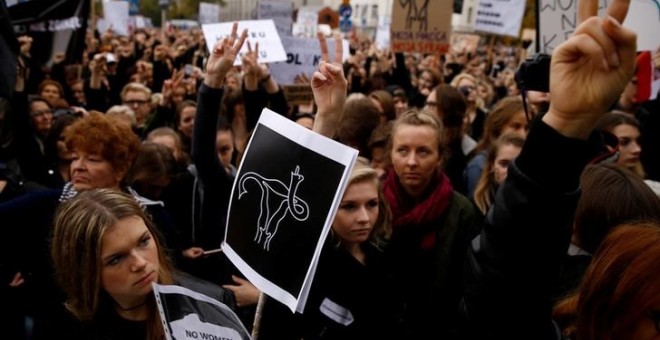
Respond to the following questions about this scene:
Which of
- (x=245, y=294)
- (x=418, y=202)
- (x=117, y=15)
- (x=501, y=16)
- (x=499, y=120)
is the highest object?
(x=501, y=16)

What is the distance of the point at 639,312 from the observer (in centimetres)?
121

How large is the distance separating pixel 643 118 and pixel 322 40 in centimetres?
374

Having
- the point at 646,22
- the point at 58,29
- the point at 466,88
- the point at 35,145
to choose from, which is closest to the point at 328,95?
the point at 646,22

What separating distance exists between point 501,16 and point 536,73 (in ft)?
27.2

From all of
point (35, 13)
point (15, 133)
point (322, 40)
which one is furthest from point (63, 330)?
point (35, 13)

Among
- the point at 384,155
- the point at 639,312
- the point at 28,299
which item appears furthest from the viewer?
the point at 384,155

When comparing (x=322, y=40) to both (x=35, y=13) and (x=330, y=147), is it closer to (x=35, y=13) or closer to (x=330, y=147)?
(x=330, y=147)

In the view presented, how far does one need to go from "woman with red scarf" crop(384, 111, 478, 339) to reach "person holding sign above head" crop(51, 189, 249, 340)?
113 cm

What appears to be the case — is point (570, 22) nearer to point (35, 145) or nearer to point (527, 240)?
point (527, 240)

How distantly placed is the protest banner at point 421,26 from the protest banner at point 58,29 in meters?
3.73

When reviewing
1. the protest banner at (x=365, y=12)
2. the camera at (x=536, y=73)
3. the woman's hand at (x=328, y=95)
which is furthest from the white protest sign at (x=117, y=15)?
the protest banner at (x=365, y=12)

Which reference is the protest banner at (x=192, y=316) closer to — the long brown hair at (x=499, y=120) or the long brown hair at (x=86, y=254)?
the long brown hair at (x=86, y=254)

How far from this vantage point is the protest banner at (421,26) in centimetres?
804

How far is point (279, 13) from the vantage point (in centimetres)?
700
